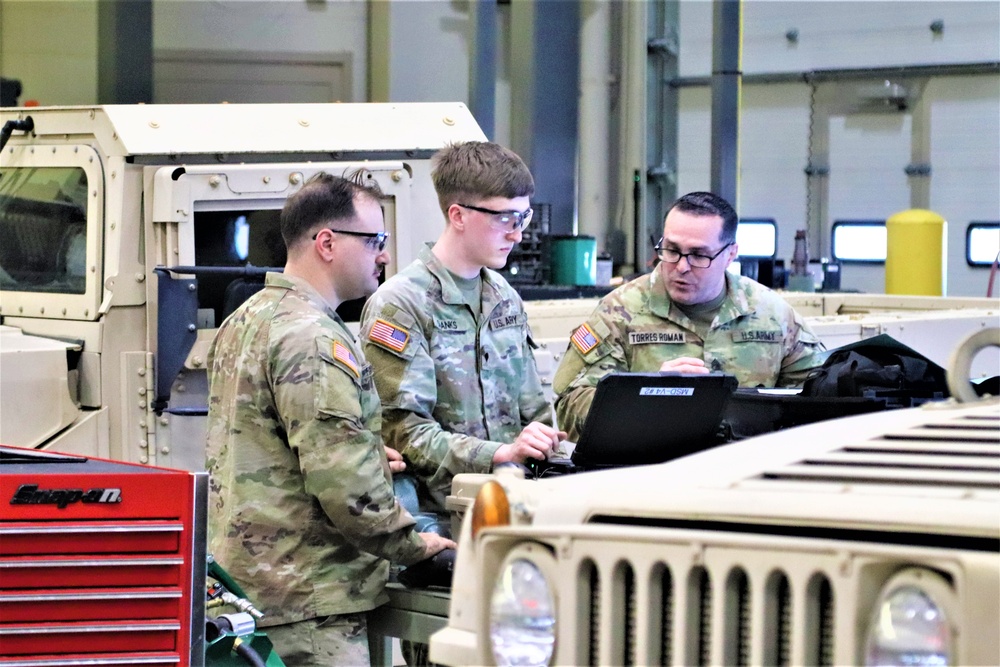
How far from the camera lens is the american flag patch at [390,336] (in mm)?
3465

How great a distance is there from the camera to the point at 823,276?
40.6 ft

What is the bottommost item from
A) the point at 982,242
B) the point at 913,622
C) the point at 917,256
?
the point at 913,622

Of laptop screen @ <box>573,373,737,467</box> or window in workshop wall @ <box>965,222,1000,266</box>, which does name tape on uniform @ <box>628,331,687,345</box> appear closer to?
laptop screen @ <box>573,373,737,467</box>

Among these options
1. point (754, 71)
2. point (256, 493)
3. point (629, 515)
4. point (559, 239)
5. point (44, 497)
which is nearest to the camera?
→ point (629, 515)

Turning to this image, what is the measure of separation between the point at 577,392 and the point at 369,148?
2.26 m

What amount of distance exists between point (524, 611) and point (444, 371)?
1.76m

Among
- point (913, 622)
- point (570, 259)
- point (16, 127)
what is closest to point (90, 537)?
point (913, 622)

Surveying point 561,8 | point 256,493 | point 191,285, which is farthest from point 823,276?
point 256,493

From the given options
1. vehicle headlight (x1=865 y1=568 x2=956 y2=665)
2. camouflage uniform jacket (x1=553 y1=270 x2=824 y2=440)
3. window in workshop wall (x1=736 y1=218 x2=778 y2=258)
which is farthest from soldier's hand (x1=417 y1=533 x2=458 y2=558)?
window in workshop wall (x1=736 y1=218 x2=778 y2=258)

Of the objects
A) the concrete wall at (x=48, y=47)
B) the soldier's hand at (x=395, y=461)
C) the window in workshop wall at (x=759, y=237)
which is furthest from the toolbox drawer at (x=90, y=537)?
the window in workshop wall at (x=759, y=237)

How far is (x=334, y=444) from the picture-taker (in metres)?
3.02

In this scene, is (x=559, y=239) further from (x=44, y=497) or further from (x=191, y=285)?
(x=44, y=497)

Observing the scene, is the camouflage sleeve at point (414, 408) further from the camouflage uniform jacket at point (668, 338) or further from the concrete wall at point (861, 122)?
the concrete wall at point (861, 122)

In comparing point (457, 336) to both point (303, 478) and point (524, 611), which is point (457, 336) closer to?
point (303, 478)
